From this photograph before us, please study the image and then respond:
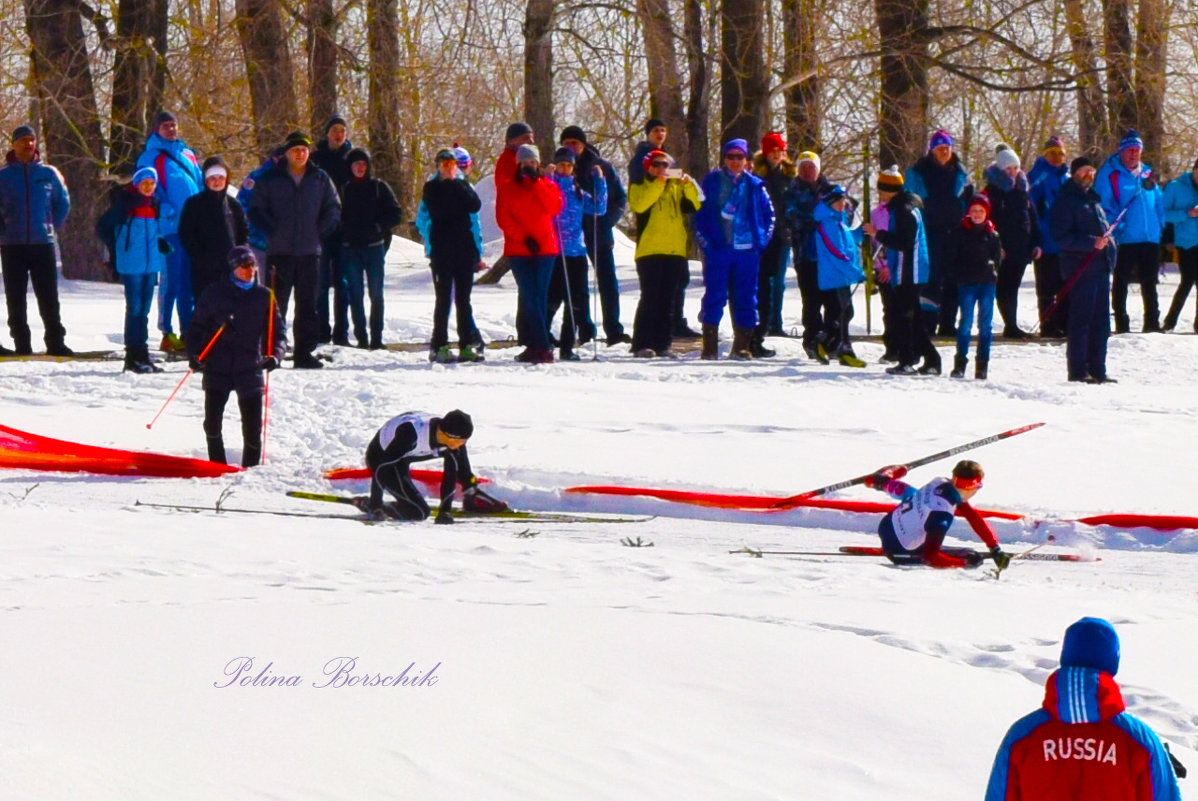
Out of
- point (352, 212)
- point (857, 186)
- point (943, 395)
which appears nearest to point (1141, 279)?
point (943, 395)

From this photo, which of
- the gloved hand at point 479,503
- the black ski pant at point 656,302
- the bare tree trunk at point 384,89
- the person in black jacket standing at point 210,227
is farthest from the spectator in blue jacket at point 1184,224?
the gloved hand at point 479,503

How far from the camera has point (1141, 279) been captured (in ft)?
58.0

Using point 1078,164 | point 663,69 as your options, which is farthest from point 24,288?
point 663,69

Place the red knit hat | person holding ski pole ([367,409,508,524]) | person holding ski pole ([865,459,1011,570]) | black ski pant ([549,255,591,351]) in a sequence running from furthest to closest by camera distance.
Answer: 1. the red knit hat
2. black ski pant ([549,255,591,351])
3. person holding ski pole ([367,409,508,524])
4. person holding ski pole ([865,459,1011,570])

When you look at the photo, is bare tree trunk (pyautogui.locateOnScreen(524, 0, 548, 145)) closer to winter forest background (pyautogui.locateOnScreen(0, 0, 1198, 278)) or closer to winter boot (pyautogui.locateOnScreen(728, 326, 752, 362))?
winter forest background (pyautogui.locateOnScreen(0, 0, 1198, 278))

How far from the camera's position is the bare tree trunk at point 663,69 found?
838 inches

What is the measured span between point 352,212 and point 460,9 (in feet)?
27.4

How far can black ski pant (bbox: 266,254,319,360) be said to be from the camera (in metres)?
13.7

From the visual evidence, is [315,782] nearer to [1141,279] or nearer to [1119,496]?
[1119,496]

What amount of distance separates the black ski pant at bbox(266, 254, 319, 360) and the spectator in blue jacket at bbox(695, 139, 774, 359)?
3.02m

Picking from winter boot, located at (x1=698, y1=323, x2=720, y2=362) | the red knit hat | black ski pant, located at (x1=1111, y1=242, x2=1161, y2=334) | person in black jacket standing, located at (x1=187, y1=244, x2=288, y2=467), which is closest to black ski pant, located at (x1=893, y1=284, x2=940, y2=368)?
winter boot, located at (x1=698, y1=323, x2=720, y2=362)

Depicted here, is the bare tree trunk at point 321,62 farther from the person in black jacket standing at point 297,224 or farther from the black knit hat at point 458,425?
the black knit hat at point 458,425

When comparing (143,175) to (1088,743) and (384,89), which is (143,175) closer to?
(384,89)

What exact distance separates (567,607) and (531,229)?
7.12m
